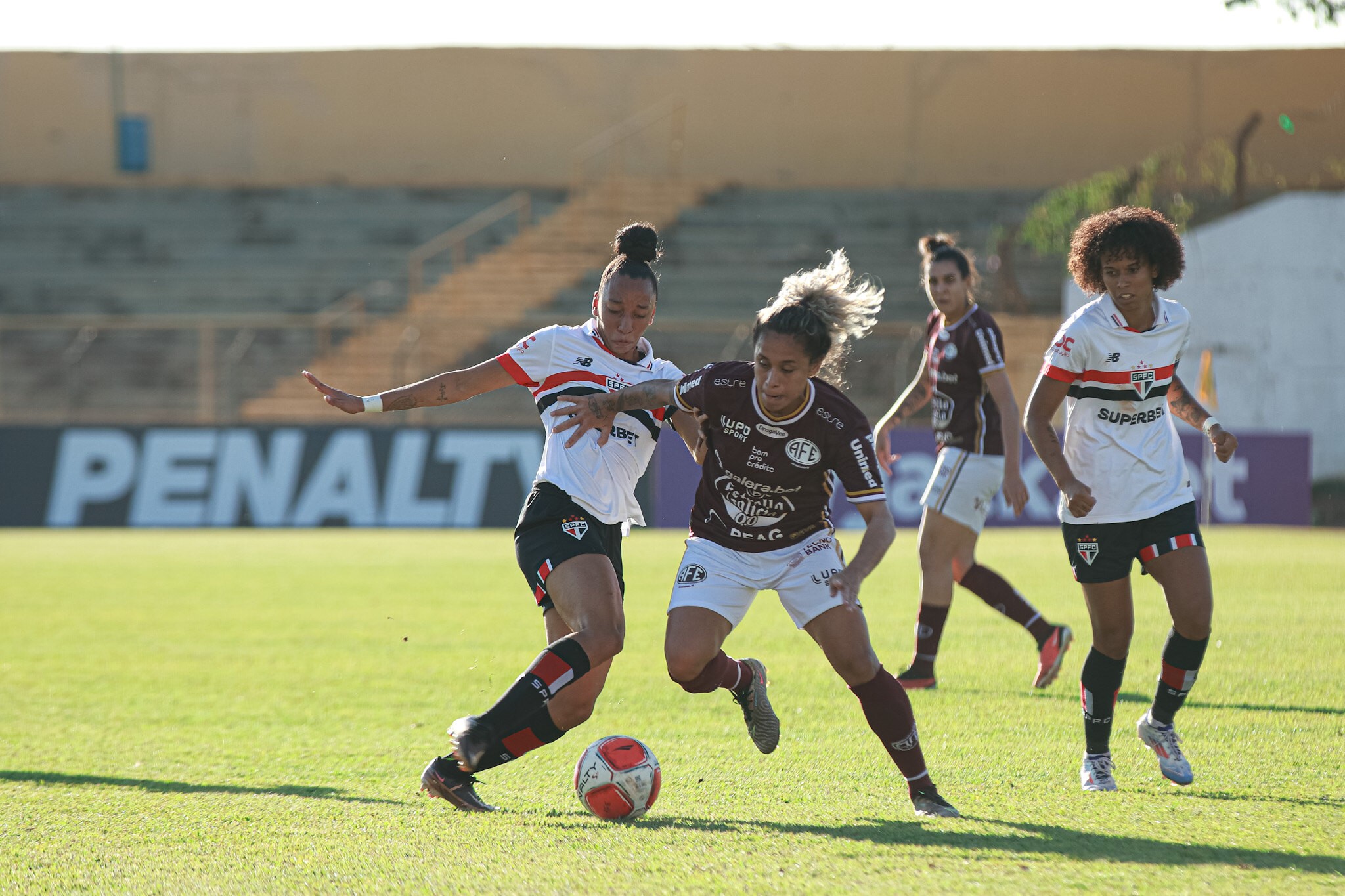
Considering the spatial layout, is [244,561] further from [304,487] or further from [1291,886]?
[1291,886]

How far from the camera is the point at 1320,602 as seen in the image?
11.1 meters

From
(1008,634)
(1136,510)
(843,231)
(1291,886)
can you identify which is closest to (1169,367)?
(1136,510)

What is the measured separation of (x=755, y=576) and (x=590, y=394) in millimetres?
918

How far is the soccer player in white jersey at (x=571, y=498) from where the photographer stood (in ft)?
16.0

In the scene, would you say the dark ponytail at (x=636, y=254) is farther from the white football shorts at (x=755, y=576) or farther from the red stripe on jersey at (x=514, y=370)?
the white football shorts at (x=755, y=576)

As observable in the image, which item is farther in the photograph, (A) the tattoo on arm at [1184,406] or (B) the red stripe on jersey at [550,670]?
(A) the tattoo on arm at [1184,406]

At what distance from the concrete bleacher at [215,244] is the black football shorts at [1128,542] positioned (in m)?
23.6

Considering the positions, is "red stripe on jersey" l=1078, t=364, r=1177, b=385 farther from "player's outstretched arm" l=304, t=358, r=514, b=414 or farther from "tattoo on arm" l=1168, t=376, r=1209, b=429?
"player's outstretched arm" l=304, t=358, r=514, b=414

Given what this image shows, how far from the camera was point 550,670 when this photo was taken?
4.91m

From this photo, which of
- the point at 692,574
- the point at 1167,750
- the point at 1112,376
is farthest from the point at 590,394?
the point at 1167,750

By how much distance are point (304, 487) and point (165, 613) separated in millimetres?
8417

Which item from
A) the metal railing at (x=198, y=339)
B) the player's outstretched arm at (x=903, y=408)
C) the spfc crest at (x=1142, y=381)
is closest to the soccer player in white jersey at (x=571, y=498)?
the spfc crest at (x=1142, y=381)

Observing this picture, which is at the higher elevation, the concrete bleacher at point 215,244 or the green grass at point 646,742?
the concrete bleacher at point 215,244

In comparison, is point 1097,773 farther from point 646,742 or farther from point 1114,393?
point 646,742
